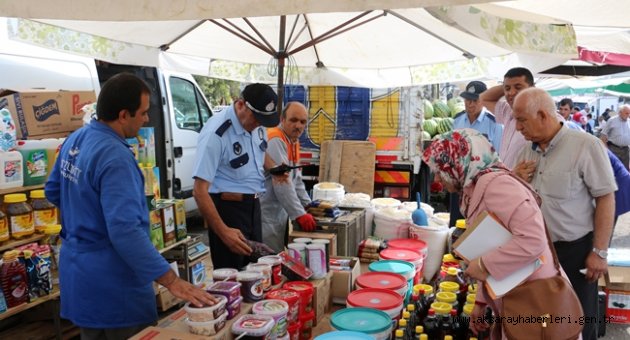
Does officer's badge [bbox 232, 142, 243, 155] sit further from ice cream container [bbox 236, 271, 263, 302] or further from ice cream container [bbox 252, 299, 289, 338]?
ice cream container [bbox 252, 299, 289, 338]

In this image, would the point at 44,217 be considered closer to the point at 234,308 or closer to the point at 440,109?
the point at 234,308

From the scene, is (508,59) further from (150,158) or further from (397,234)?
(150,158)

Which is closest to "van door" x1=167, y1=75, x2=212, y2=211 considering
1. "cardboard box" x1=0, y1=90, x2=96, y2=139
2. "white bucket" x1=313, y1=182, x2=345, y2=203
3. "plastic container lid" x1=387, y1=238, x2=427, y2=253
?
"white bucket" x1=313, y1=182, x2=345, y2=203

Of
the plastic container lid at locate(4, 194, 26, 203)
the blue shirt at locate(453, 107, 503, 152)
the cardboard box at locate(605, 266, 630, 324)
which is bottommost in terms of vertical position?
the cardboard box at locate(605, 266, 630, 324)

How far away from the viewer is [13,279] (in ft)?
10.7

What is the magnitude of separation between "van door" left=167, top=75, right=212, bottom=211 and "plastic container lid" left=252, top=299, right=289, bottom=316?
4.94 m

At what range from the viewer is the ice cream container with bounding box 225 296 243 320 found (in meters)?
2.03

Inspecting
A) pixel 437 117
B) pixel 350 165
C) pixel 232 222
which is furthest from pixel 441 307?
pixel 437 117

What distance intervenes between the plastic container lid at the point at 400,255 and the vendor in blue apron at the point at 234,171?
1.00 metres

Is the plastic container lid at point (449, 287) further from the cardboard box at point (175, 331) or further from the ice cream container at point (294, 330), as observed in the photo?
the cardboard box at point (175, 331)

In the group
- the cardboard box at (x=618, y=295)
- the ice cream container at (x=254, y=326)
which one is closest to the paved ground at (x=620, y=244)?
the cardboard box at (x=618, y=295)

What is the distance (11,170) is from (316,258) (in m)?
2.38

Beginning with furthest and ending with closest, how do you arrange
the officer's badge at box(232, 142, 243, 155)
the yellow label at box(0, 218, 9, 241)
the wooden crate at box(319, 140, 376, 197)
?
1. the wooden crate at box(319, 140, 376, 197)
2. the yellow label at box(0, 218, 9, 241)
3. the officer's badge at box(232, 142, 243, 155)

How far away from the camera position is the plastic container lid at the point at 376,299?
249 centimetres
